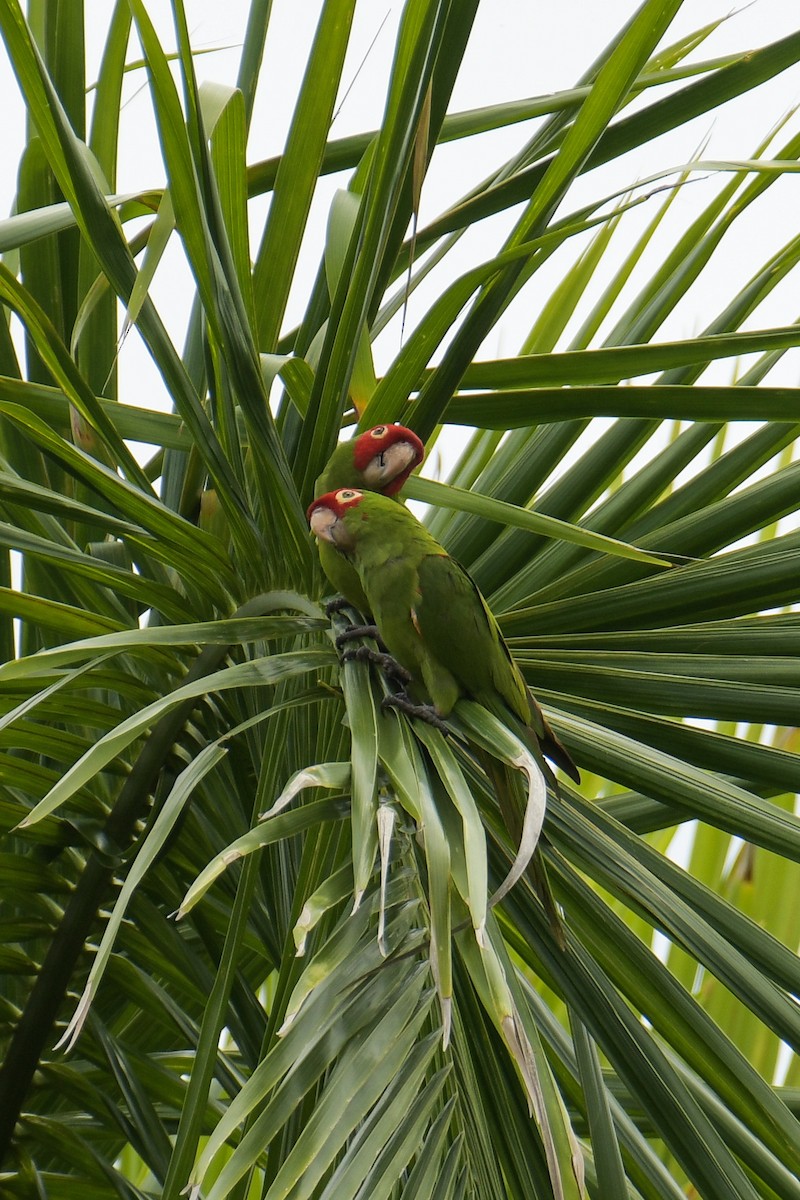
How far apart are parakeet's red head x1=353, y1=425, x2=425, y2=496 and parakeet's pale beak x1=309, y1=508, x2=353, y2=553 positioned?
0.06 metres

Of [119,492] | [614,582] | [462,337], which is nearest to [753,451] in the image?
[614,582]

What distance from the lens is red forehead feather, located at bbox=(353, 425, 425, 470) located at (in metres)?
0.59

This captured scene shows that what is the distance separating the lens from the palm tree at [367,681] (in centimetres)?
42

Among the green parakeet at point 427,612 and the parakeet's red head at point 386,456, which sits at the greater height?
the parakeet's red head at point 386,456

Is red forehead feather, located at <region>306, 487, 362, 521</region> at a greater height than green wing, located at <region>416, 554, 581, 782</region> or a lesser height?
greater

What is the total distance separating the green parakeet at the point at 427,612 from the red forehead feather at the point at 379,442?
32 mm

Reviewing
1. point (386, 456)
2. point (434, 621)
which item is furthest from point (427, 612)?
point (386, 456)

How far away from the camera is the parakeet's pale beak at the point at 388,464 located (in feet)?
1.97

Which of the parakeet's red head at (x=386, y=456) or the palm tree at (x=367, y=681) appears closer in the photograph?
the palm tree at (x=367, y=681)

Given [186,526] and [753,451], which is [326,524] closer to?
[186,526]

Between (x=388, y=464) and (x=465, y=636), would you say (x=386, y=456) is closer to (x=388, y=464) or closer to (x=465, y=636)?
(x=388, y=464)

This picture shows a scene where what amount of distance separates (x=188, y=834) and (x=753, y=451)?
49 cm

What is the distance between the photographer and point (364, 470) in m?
0.62

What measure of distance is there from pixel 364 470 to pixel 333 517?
6 cm
